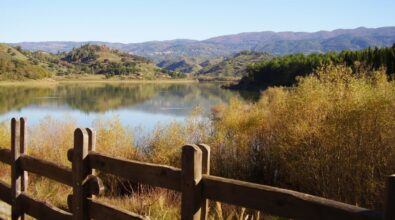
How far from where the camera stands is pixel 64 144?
16875mm

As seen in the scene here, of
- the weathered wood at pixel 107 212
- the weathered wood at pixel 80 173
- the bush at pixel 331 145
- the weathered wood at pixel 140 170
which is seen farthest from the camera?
the bush at pixel 331 145

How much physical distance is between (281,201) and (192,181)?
0.77 meters

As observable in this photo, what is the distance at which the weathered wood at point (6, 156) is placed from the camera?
6238mm

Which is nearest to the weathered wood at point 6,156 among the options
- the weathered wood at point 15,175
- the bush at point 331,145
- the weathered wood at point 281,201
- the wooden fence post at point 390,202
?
the weathered wood at point 15,175

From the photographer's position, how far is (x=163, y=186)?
13.0 ft

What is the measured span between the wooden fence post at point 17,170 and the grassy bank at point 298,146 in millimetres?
3141

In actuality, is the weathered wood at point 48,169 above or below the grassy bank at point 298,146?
above

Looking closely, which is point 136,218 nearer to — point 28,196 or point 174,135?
point 28,196

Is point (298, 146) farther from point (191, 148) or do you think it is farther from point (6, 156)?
point (191, 148)

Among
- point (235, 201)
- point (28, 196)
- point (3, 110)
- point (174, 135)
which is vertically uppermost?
point (235, 201)

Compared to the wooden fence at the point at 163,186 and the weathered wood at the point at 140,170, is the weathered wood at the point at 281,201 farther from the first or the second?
the weathered wood at the point at 140,170

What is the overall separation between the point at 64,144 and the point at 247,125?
34.0 feet

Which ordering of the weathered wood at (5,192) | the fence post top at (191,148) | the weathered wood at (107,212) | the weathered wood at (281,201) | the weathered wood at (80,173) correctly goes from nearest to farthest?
the weathered wood at (281,201)
the fence post top at (191,148)
the weathered wood at (107,212)
the weathered wood at (80,173)
the weathered wood at (5,192)

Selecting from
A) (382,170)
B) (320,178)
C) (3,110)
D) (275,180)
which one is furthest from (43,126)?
(3,110)
